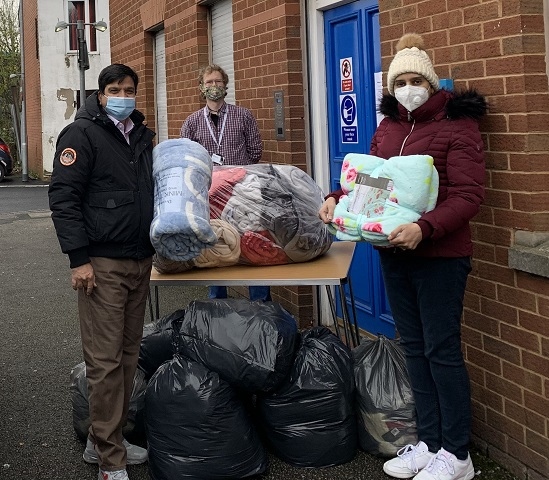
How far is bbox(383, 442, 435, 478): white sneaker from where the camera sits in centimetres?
396

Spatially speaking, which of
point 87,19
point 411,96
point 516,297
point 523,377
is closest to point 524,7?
point 411,96

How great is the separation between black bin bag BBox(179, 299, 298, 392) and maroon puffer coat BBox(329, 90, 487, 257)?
83cm

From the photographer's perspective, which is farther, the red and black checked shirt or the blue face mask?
the red and black checked shirt

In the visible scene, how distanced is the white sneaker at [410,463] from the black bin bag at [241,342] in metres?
0.66

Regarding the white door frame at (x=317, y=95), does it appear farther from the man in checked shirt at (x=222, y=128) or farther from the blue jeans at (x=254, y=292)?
the blue jeans at (x=254, y=292)

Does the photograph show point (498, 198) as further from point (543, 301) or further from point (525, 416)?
point (525, 416)

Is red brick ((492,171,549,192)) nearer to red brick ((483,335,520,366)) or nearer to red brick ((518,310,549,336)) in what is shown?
red brick ((518,310,549,336))

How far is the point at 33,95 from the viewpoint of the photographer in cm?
3325

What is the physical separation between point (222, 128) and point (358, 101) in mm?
1022

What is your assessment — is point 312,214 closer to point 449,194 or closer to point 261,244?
point 261,244

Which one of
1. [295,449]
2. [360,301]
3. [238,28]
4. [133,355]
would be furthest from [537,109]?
[238,28]

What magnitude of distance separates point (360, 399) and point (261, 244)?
1.07 m

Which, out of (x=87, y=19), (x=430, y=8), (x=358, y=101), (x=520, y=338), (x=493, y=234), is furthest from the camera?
(x=87, y=19)

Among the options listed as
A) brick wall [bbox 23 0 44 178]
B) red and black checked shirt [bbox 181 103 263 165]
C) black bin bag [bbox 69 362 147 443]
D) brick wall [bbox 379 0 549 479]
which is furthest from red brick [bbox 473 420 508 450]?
brick wall [bbox 23 0 44 178]
